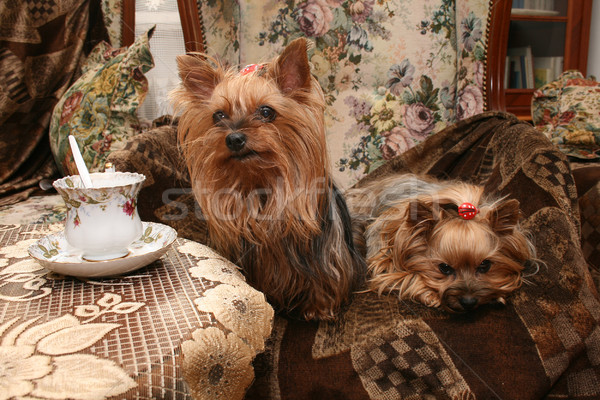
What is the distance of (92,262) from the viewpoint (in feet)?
3.19

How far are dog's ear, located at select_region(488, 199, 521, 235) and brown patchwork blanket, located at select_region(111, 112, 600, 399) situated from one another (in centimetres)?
15

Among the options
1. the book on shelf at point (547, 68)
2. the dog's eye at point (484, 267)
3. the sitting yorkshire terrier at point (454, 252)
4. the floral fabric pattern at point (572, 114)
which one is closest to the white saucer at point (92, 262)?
the sitting yorkshire terrier at point (454, 252)

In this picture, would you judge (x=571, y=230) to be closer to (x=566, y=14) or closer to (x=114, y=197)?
(x=114, y=197)

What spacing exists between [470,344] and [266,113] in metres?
0.91

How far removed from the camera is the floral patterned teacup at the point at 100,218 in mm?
974

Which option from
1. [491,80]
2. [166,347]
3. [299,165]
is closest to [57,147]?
[299,165]

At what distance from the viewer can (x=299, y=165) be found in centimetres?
147

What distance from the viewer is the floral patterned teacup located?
3.20ft

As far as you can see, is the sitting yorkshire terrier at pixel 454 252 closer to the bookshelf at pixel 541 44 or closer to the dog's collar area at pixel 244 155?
the dog's collar area at pixel 244 155

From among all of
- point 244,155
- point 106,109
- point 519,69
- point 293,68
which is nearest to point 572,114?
→ point 519,69

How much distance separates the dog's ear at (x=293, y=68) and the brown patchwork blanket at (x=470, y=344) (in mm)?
691

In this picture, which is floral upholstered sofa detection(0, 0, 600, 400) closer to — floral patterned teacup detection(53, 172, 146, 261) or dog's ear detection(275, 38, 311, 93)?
floral patterned teacup detection(53, 172, 146, 261)

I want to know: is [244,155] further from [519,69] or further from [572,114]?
[519,69]

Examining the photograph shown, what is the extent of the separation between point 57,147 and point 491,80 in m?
2.23
